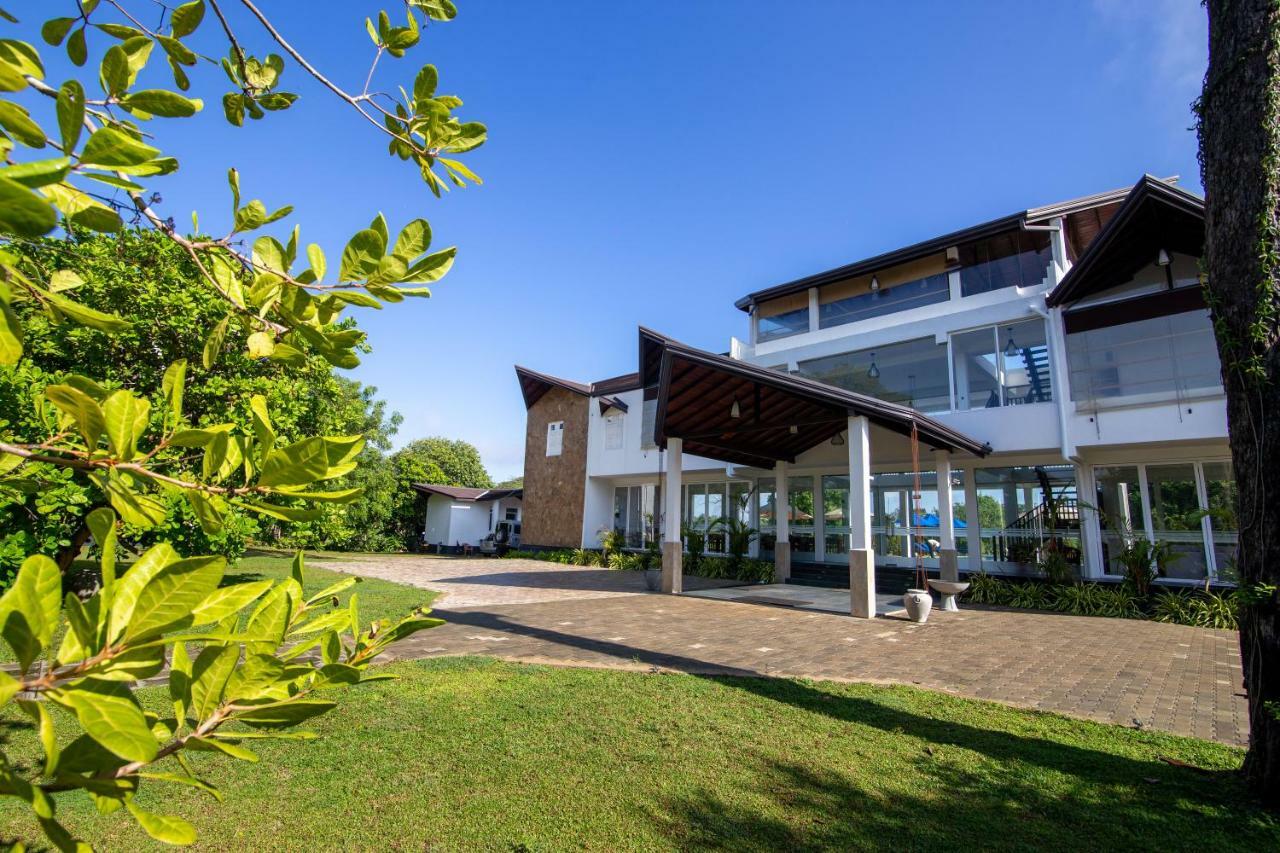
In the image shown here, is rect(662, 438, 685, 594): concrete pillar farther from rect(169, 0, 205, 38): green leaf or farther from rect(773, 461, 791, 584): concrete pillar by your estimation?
rect(169, 0, 205, 38): green leaf

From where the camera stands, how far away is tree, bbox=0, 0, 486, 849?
0.65 meters

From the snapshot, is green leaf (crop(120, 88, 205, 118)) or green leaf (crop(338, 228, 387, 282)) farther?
green leaf (crop(338, 228, 387, 282))

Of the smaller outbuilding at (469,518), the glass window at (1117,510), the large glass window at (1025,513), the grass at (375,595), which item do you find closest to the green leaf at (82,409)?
the grass at (375,595)

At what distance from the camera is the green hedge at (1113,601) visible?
10.5 m

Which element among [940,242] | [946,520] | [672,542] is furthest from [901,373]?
[672,542]

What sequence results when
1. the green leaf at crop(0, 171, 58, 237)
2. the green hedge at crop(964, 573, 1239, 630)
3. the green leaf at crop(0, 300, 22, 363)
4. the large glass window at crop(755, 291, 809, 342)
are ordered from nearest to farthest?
1. the green leaf at crop(0, 171, 58, 237)
2. the green leaf at crop(0, 300, 22, 363)
3. the green hedge at crop(964, 573, 1239, 630)
4. the large glass window at crop(755, 291, 809, 342)

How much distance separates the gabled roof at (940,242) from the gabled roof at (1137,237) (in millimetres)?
2180

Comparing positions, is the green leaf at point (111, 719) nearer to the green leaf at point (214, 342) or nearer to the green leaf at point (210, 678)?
the green leaf at point (210, 678)

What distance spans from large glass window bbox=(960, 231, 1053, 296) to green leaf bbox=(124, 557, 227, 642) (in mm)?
17127

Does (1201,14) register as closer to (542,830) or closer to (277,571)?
(542,830)

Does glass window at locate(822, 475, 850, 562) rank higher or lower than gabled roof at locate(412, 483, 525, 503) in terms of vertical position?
lower

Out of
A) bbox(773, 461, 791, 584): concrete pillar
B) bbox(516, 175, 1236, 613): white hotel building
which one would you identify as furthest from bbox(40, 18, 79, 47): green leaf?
bbox(773, 461, 791, 584): concrete pillar

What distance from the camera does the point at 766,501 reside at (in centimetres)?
1994

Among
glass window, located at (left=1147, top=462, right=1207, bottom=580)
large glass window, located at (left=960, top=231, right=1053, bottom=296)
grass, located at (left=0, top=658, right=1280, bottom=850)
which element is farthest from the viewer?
large glass window, located at (left=960, top=231, right=1053, bottom=296)
